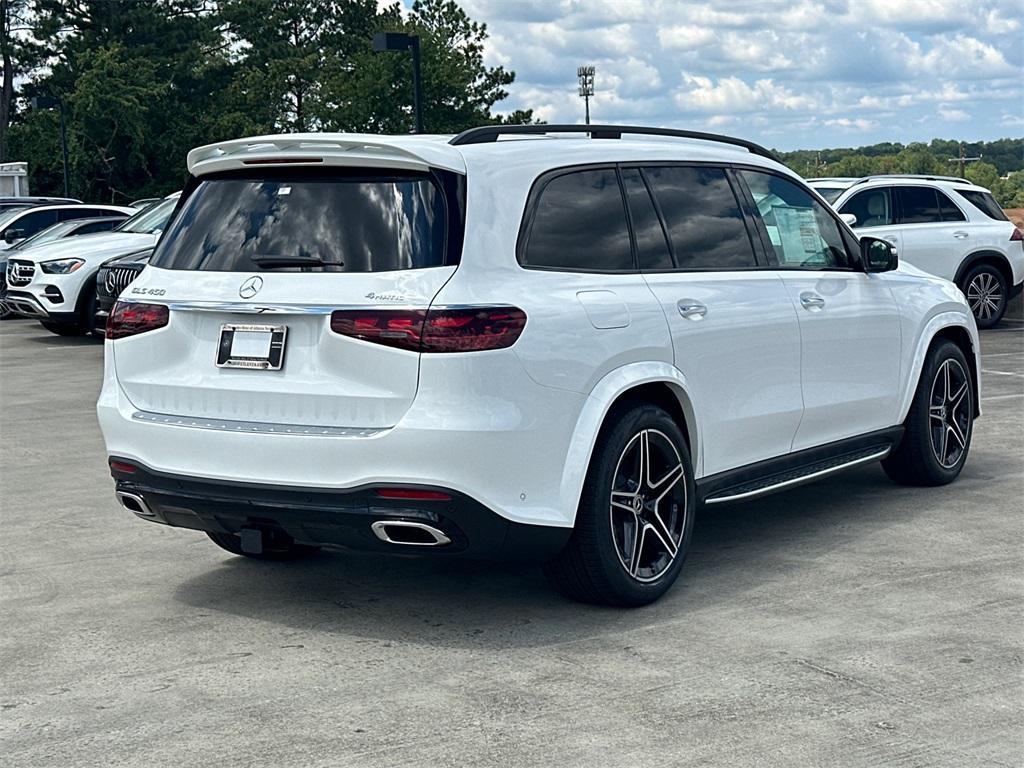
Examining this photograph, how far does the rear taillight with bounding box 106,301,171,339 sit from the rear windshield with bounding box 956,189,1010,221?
14236mm

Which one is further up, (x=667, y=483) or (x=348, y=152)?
(x=348, y=152)

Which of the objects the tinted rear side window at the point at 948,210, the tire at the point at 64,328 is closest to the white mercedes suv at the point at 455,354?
the tinted rear side window at the point at 948,210

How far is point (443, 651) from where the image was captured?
17.9ft

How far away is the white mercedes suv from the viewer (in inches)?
210

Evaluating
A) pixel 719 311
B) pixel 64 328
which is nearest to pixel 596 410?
pixel 719 311

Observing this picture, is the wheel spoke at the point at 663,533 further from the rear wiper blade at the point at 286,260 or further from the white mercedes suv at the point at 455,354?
the rear wiper blade at the point at 286,260

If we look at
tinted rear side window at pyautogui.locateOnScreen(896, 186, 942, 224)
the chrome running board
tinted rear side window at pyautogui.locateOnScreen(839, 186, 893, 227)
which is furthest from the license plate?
tinted rear side window at pyautogui.locateOnScreen(896, 186, 942, 224)

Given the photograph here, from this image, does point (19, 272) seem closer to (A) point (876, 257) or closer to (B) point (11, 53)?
(A) point (876, 257)

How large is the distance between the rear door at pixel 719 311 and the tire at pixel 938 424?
1428mm

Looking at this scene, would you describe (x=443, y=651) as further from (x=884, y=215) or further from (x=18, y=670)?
(x=884, y=215)

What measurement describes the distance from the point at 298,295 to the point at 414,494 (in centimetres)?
83

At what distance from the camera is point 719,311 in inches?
254

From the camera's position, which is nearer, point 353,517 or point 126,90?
point 353,517

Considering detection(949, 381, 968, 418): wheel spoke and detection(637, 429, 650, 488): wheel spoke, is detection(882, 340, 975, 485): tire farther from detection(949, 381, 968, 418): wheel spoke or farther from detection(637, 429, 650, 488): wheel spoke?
detection(637, 429, 650, 488): wheel spoke
